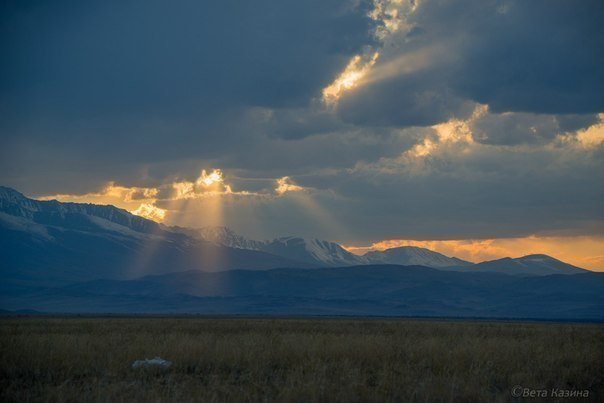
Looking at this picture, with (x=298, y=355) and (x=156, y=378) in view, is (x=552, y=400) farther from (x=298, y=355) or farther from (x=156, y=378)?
(x=156, y=378)

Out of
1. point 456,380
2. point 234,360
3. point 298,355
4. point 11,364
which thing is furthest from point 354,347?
point 11,364

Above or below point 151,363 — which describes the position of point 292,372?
above

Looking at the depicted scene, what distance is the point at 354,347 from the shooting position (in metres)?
20.2

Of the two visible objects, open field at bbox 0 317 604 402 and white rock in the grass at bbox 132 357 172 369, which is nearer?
open field at bbox 0 317 604 402

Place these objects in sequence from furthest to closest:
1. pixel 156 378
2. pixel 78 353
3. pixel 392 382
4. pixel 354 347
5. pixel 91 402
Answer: pixel 354 347, pixel 78 353, pixel 156 378, pixel 392 382, pixel 91 402

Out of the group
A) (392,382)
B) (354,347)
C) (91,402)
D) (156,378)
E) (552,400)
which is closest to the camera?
(91,402)

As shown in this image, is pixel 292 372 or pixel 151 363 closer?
pixel 292 372

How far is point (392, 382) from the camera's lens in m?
14.3

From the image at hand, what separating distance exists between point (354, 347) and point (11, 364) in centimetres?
973

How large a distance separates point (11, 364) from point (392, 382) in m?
9.71

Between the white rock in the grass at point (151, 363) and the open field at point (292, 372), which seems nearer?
the open field at point (292, 372)

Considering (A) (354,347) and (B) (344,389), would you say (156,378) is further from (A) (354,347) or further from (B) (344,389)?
(A) (354,347)

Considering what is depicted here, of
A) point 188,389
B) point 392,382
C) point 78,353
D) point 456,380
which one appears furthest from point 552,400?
point 78,353

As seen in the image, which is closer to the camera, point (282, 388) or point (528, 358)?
point (282, 388)
